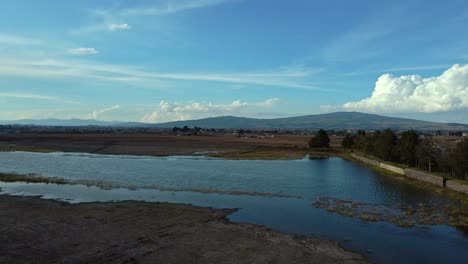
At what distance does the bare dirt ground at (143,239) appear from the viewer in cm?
2008

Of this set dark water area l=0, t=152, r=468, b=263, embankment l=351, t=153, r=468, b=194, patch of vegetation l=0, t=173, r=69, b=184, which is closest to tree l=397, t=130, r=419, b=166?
embankment l=351, t=153, r=468, b=194

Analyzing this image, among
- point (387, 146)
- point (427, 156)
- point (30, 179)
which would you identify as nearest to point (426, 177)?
point (427, 156)

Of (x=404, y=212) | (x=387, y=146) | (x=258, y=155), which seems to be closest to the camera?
(x=404, y=212)

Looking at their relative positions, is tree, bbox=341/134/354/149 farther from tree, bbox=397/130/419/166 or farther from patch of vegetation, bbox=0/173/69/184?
patch of vegetation, bbox=0/173/69/184

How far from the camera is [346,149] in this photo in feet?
367

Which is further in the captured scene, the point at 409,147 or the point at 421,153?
the point at 409,147

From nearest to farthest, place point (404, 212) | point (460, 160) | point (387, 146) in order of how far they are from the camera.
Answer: point (404, 212)
point (460, 160)
point (387, 146)

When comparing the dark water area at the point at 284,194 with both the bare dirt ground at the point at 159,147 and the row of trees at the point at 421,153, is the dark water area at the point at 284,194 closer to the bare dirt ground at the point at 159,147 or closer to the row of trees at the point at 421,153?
the row of trees at the point at 421,153

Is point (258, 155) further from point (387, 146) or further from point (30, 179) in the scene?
point (30, 179)

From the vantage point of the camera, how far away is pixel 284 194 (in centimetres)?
3903

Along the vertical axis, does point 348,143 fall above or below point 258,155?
above

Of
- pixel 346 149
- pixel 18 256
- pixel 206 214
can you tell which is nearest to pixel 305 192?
pixel 206 214

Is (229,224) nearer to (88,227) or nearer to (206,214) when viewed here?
(206,214)

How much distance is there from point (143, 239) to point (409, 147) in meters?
52.4
